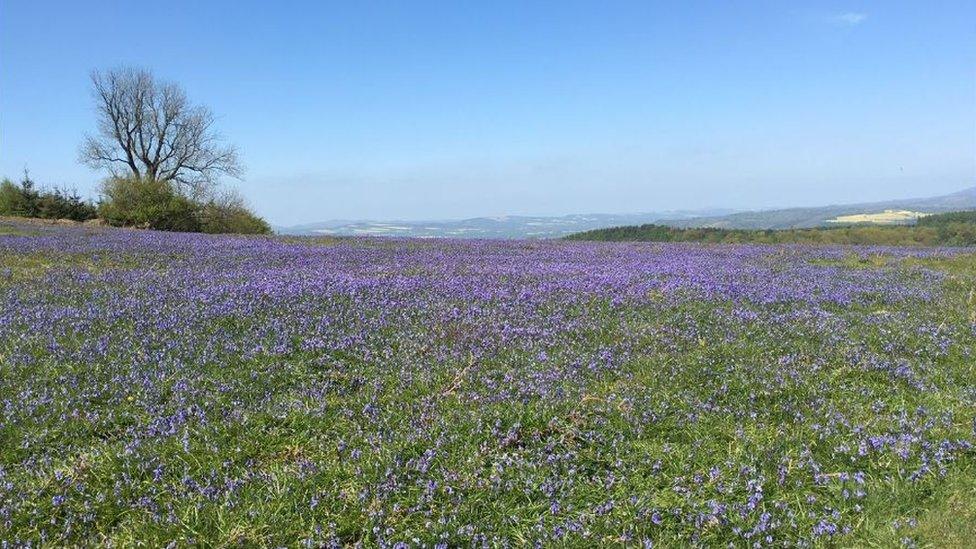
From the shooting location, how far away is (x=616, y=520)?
12.9 feet

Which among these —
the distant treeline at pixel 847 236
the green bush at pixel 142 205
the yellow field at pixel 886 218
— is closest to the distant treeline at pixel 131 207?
the green bush at pixel 142 205

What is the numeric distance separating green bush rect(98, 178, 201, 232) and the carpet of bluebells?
101ft

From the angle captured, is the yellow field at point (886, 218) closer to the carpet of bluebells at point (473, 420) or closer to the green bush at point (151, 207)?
the green bush at point (151, 207)

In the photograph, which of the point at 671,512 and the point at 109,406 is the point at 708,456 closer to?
the point at 671,512

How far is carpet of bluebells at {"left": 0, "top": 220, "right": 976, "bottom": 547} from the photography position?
389cm

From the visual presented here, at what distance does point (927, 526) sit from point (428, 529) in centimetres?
328

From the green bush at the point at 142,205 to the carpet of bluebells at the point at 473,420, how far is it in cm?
3084

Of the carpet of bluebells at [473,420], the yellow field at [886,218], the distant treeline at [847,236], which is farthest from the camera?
the yellow field at [886,218]

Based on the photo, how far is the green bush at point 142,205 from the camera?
123 ft

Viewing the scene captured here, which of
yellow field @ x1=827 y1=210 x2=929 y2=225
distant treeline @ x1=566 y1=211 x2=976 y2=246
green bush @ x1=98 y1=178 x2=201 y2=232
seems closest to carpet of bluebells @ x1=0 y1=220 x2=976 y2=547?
distant treeline @ x1=566 y1=211 x2=976 y2=246

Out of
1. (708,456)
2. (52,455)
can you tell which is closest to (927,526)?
(708,456)

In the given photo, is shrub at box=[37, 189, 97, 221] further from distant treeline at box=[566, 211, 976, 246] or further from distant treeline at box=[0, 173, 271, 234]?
distant treeline at box=[566, 211, 976, 246]

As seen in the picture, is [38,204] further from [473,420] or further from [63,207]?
[473,420]

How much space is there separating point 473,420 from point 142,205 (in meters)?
39.5
